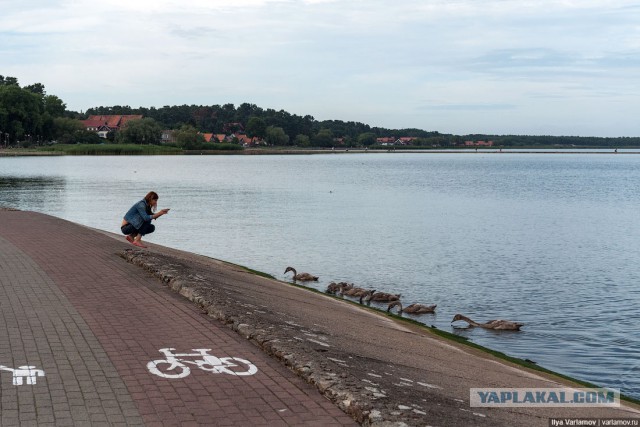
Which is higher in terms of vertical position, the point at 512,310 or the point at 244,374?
the point at 244,374

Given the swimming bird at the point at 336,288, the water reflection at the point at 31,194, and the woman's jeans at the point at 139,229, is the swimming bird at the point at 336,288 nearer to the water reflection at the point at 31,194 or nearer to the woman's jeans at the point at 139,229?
the woman's jeans at the point at 139,229

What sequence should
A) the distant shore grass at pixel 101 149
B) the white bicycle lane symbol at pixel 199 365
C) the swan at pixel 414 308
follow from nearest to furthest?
the white bicycle lane symbol at pixel 199 365 → the swan at pixel 414 308 → the distant shore grass at pixel 101 149

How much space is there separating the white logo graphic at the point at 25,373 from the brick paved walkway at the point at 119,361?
4 centimetres

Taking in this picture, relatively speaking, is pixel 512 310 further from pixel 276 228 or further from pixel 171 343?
pixel 276 228

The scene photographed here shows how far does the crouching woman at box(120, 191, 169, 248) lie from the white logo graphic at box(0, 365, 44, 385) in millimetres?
9351

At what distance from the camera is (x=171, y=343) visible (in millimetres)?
9039

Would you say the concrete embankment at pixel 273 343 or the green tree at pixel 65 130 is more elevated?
the green tree at pixel 65 130

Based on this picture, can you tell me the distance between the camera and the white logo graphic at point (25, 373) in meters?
→ 7.42

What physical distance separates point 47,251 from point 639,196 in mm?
58205

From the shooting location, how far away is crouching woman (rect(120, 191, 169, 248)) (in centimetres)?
1736

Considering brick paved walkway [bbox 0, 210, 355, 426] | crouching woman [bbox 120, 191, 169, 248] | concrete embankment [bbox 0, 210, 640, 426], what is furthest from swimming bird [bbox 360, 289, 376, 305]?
brick paved walkway [bbox 0, 210, 355, 426]

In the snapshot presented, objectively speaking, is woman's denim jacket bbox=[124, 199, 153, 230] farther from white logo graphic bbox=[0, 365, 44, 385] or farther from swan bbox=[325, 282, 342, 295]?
white logo graphic bbox=[0, 365, 44, 385]

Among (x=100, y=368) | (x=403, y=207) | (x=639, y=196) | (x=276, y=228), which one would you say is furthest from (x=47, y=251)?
(x=639, y=196)

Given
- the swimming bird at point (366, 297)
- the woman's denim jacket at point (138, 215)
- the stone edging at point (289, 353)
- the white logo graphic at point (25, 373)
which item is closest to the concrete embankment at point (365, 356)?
the stone edging at point (289, 353)
